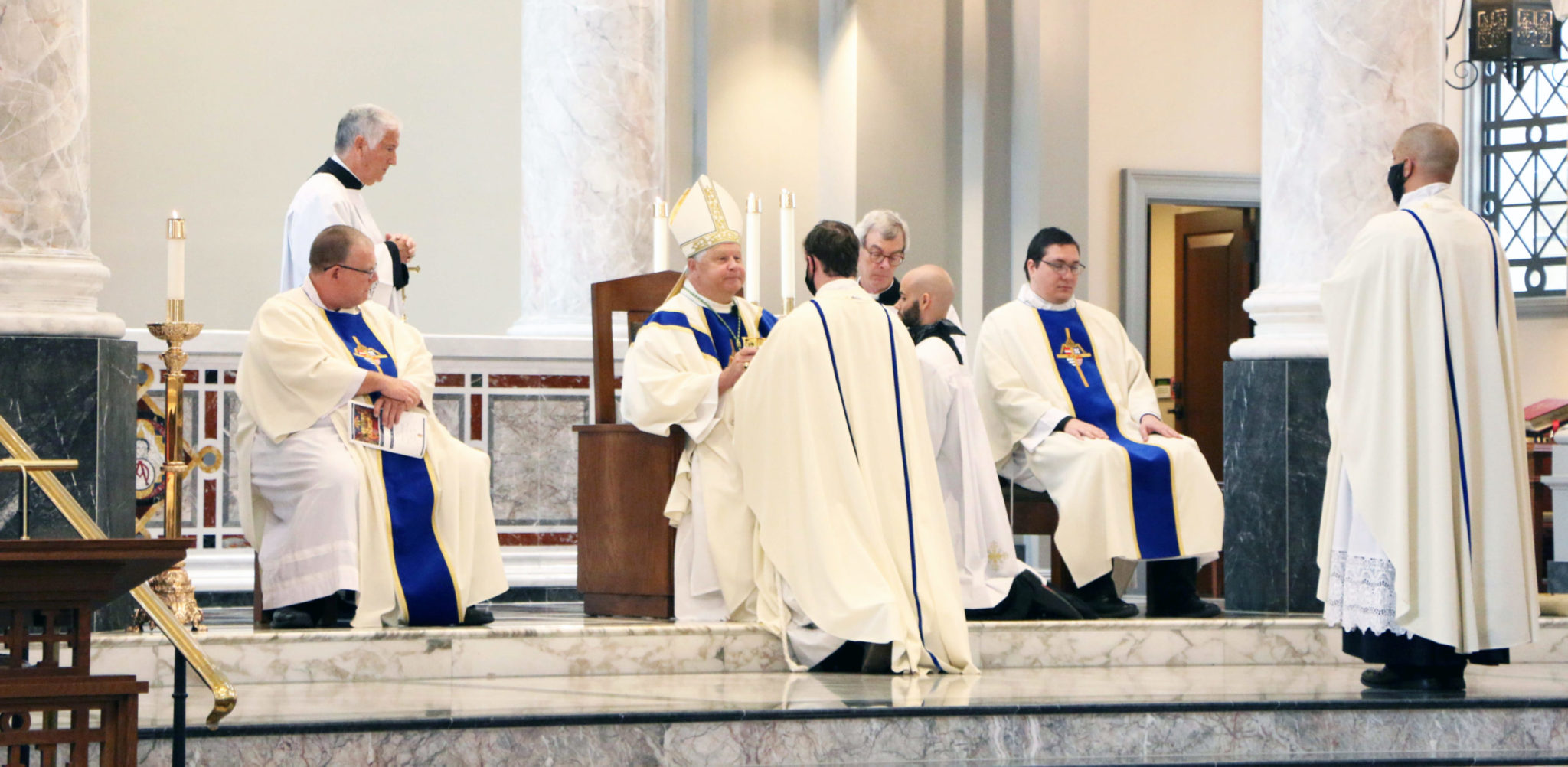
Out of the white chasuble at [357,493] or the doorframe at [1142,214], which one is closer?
the white chasuble at [357,493]

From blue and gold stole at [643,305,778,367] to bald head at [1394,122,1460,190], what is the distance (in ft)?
6.77

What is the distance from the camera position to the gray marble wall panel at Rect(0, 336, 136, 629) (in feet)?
16.3

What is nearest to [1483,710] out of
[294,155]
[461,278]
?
[461,278]

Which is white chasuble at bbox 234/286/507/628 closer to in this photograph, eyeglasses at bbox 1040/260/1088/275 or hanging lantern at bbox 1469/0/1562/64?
eyeglasses at bbox 1040/260/1088/275

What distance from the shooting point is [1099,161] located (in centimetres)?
955

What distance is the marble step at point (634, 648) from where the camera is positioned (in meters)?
4.94

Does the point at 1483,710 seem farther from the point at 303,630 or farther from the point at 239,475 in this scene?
the point at 239,475

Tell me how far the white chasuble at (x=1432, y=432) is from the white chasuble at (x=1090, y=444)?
898 mm

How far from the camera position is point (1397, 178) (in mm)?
5152

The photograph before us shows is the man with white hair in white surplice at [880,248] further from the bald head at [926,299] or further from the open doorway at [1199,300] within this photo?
the open doorway at [1199,300]

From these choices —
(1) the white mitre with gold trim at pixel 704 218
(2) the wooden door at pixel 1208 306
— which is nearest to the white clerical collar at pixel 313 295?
(1) the white mitre with gold trim at pixel 704 218

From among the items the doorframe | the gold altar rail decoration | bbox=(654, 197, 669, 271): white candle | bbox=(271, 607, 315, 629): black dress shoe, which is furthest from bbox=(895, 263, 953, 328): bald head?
the doorframe

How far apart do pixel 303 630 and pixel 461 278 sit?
4.19 meters

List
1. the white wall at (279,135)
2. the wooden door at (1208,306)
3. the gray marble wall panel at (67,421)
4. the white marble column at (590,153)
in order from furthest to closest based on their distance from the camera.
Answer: the wooden door at (1208,306) → the white wall at (279,135) → the white marble column at (590,153) → the gray marble wall panel at (67,421)
